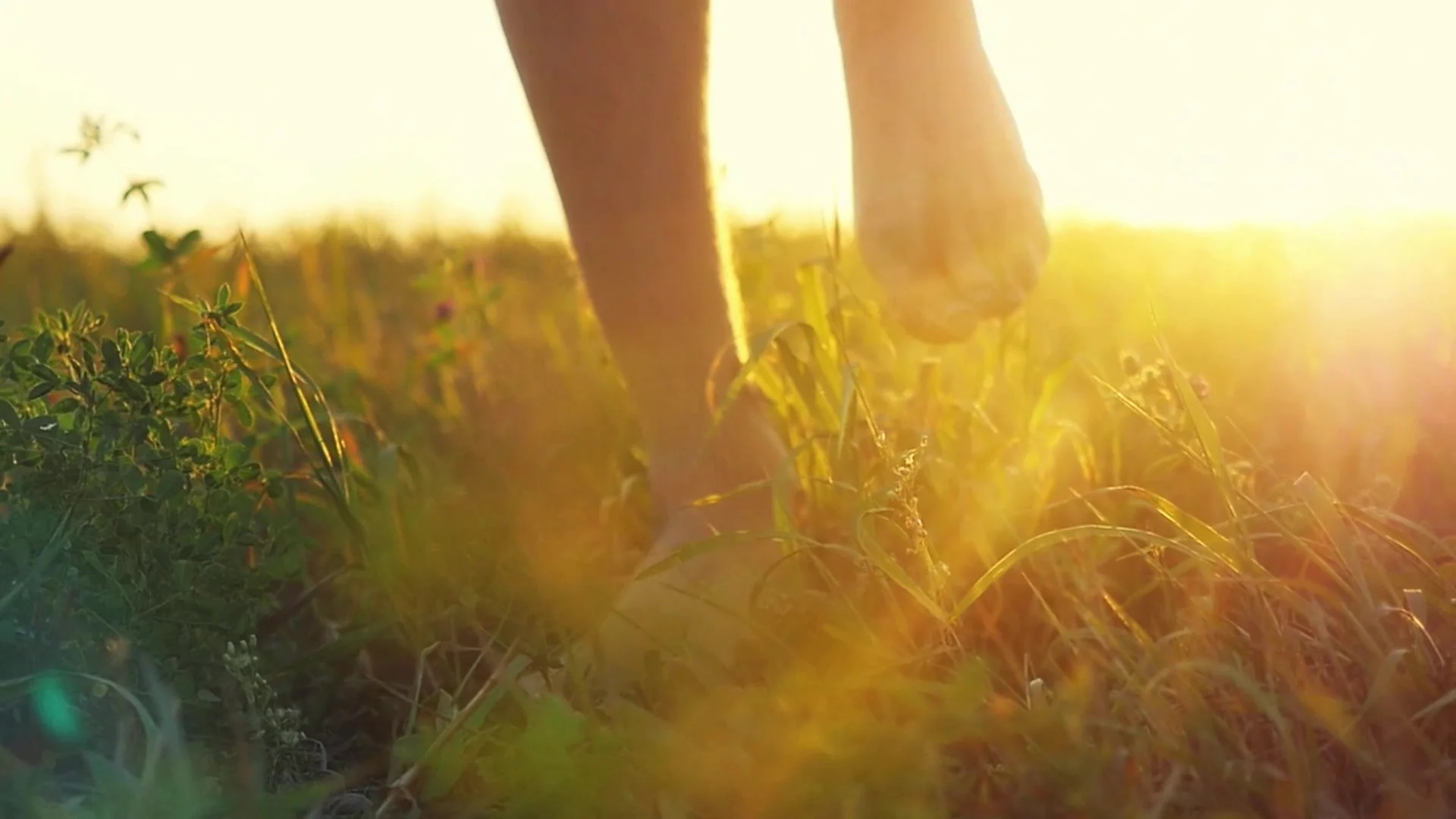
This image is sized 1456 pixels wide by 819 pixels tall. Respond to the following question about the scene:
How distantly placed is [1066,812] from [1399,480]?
100cm

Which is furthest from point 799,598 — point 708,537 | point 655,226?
point 655,226

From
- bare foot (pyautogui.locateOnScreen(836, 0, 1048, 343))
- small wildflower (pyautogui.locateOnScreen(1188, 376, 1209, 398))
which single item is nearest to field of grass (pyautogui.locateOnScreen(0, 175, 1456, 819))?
small wildflower (pyautogui.locateOnScreen(1188, 376, 1209, 398))

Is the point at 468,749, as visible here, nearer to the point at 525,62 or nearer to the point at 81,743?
the point at 81,743

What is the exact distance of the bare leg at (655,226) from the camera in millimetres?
1586

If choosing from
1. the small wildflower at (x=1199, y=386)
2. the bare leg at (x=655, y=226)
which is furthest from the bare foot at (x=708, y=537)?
the small wildflower at (x=1199, y=386)

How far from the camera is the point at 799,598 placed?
4.43 feet

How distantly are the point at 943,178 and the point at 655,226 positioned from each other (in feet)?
1.12

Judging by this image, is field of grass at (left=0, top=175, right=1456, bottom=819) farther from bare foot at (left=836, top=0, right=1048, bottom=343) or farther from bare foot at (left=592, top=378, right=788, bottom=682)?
bare foot at (left=836, top=0, right=1048, bottom=343)

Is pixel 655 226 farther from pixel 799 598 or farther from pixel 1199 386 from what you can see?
pixel 1199 386

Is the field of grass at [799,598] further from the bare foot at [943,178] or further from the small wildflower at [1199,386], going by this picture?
the bare foot at [943,178]

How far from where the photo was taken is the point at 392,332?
12.5 ft

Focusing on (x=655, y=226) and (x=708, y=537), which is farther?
(x=655, y=226)

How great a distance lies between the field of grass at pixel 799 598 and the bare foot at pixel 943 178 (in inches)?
7.1

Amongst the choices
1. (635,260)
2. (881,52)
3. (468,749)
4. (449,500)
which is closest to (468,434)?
(449,500)
